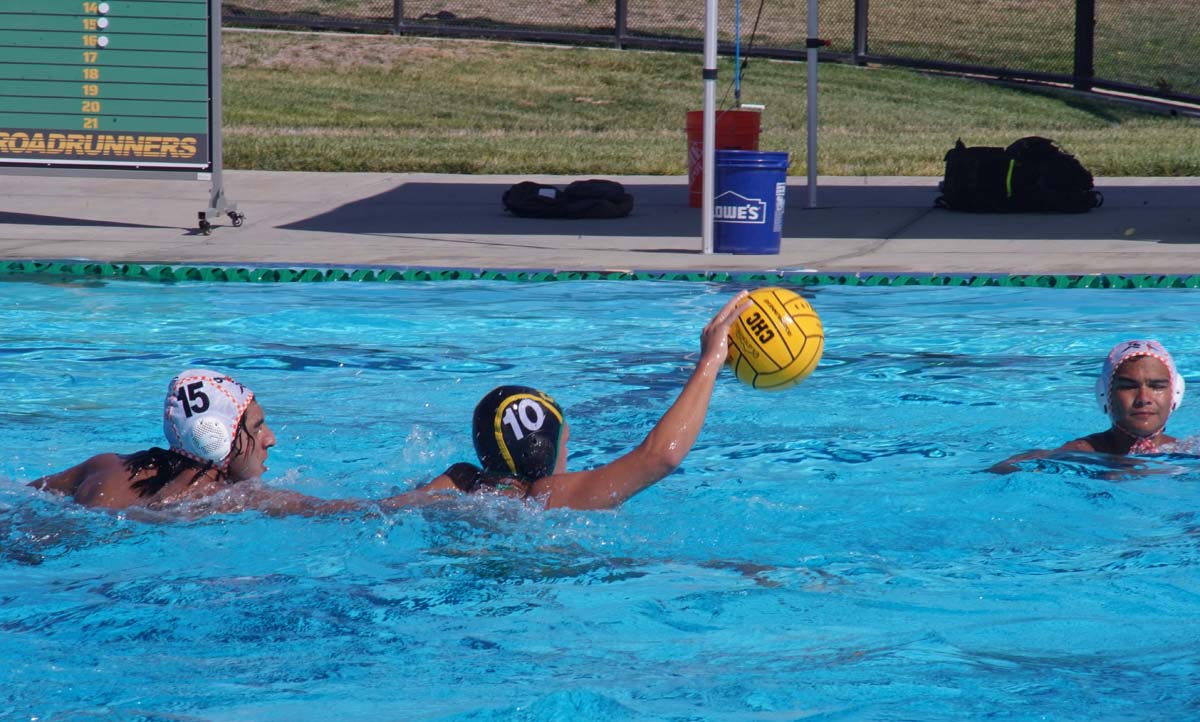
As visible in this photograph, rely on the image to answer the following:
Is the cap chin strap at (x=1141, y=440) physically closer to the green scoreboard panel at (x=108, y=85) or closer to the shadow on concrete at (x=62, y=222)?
the green scoreboard panel at (x=108, y=85)

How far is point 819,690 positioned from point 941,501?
2.25m

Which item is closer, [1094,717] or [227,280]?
[1094,717]

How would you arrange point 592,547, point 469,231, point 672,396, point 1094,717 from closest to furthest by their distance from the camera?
1. point 1094,717
2. point 592,547
3. point 672,396
4. point 469,231

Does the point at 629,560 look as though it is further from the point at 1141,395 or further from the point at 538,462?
the point at 1141,395

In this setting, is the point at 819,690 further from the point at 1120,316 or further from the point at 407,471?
the point at 1120,316

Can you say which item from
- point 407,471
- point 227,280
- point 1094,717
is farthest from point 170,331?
point 1094,717

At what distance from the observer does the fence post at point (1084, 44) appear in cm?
2211

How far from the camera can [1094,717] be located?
156 inches

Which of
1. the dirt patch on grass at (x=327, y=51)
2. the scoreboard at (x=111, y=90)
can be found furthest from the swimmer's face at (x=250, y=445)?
the dirt patch on grass at (x=327, y=51)

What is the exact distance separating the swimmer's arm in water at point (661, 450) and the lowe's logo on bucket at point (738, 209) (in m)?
6.44

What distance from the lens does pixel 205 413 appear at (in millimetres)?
5082

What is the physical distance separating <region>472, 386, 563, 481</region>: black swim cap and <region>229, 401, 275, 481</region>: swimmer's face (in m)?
0.80

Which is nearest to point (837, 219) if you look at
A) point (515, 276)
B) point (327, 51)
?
point (515, 276)

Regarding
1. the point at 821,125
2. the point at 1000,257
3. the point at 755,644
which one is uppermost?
the point at 821,125
